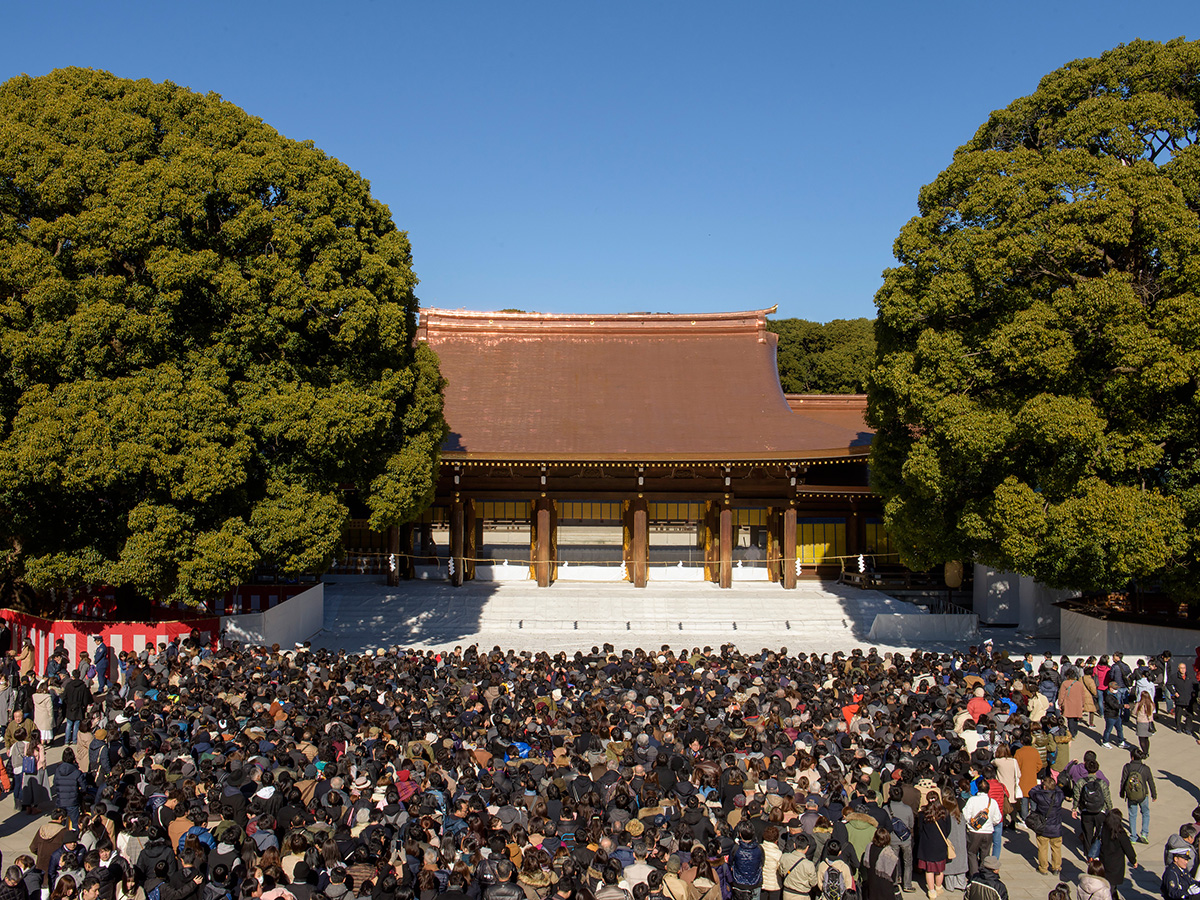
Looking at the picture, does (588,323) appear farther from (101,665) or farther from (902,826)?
(902,826)

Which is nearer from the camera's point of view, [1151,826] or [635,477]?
[1151,826]

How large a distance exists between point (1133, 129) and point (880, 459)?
7685mm

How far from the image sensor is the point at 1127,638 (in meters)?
18.1

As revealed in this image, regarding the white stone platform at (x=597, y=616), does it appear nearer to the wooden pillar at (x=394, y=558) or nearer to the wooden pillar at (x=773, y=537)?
the wooden pillar at (x=394, y=558)

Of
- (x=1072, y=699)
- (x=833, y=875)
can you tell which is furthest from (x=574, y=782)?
(x=1072, y=699)

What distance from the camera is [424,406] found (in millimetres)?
20391

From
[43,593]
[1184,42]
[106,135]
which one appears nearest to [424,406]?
[106,135]

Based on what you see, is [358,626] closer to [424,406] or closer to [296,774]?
[424,406]

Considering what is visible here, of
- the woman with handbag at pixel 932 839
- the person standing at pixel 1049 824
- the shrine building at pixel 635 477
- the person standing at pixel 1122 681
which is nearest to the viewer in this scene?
the woman with handbag at pixel 932 839

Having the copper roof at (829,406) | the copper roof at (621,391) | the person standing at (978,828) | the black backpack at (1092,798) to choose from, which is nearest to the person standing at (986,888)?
the person standing at (978,828)

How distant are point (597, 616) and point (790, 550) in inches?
249

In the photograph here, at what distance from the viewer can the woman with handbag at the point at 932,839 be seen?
28.6ft

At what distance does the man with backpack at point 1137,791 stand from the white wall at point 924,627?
11260mm

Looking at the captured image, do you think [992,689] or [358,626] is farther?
[358,626]
